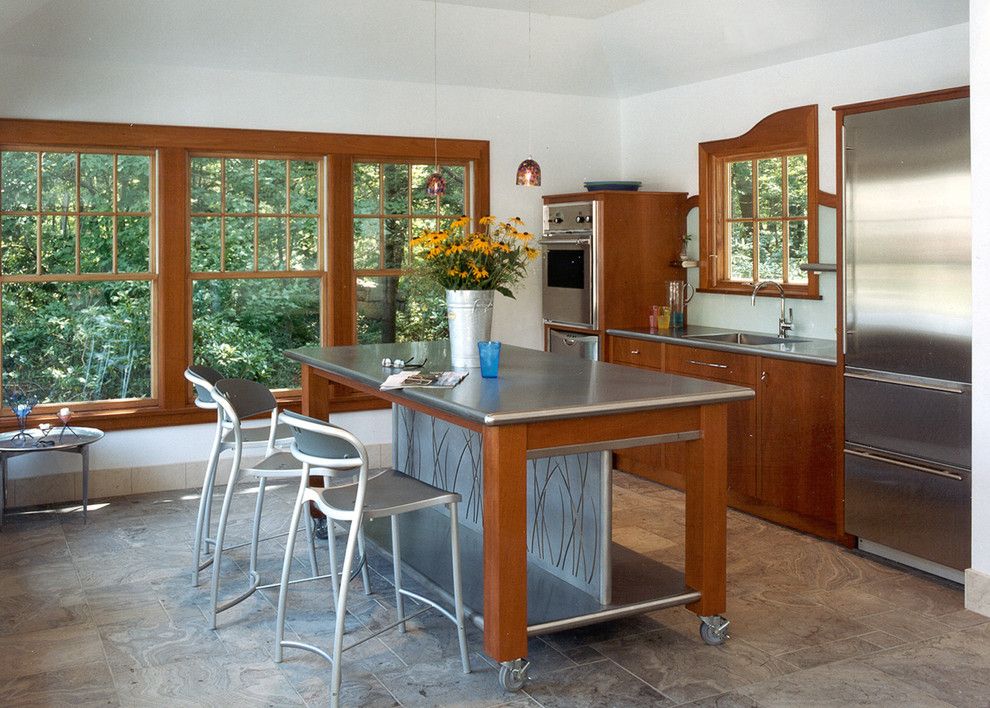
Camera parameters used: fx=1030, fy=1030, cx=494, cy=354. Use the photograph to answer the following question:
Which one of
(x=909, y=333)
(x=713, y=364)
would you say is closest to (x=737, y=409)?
(x=713, y=364)

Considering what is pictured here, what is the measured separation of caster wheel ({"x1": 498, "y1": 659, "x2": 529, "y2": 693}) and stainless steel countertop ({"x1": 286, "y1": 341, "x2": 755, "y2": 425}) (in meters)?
0.85

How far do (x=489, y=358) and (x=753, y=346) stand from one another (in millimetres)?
2065

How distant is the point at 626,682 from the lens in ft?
A: 11.8

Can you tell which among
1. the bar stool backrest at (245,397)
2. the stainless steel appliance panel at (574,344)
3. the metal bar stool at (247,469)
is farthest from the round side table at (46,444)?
the stainless steel appliance panel at (574,344)

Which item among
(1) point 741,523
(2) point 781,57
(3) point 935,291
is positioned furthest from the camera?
(2) point 781,57

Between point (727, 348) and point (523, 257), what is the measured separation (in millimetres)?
1994

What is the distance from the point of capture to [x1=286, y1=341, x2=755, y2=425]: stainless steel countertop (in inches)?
137

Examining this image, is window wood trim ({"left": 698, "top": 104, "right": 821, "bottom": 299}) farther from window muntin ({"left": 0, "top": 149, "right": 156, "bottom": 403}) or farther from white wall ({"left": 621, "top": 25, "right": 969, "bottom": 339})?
window muntin ({"left": 0, "top": 149, "right": 156, "bottom": 403})

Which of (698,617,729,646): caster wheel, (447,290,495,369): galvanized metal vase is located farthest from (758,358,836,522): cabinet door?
(447,290,495,369): galvanized metal vase

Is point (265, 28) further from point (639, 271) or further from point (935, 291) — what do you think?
point (935, 291)

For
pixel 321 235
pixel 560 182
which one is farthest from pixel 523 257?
pixel 321 235

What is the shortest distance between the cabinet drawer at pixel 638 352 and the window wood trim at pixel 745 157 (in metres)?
0.69

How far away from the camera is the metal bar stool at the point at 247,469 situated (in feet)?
13.7

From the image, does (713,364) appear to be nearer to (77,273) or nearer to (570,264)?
(570,264)
